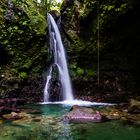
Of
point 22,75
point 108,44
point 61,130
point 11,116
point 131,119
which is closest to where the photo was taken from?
point 61,130

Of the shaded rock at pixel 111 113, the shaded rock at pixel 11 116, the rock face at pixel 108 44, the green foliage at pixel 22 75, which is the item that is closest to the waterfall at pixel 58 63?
the rock face at pixel 108 44

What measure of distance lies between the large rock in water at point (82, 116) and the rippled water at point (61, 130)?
0.36 metres

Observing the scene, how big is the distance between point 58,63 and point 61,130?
26.8 feet

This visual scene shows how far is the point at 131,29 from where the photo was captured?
16.2 metres

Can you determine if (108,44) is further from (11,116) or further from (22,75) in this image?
(11,116)

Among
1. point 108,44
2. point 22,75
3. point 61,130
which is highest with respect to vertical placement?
point 108,44

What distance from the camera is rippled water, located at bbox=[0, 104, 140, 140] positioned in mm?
8961

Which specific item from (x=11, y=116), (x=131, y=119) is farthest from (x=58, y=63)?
(x=131, y=119)

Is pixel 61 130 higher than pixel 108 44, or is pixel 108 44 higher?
pixel 108 44

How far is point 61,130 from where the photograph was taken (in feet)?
31.7

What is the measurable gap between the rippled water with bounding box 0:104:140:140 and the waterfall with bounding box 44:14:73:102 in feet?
17.9

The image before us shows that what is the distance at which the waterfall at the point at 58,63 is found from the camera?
1677 centimetres

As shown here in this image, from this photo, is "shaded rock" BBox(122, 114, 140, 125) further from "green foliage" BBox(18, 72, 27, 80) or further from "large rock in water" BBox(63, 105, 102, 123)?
"green foliage" BBox(18, 72, 27, 80)

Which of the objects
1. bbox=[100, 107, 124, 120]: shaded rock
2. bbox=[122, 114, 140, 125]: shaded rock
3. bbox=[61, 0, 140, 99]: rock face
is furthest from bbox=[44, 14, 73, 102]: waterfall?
bbox=[122, 114, 140, 125]: shaded rock
